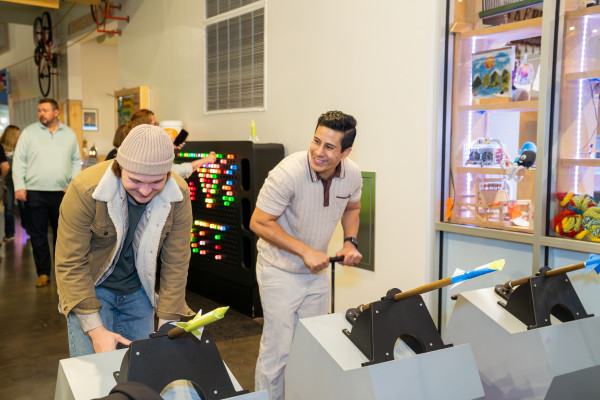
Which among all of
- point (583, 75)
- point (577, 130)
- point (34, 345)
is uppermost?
point (583, 75)

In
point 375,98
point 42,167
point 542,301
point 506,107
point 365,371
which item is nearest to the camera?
point 365,371

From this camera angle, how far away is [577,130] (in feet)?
10.4

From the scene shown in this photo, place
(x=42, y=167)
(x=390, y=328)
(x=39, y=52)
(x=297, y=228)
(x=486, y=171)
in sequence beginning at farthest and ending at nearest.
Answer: (x=39, y=52)
(x=42, y=167)
(x=486, y=171)
(x=297, y=228)
(x=390, y=328)

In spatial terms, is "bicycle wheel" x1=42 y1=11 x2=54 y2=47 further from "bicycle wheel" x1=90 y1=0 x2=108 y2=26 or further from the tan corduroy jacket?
the tan corduroy jacket

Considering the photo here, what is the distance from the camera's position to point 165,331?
1622 mm

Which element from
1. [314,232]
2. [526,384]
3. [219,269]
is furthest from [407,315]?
[219,269]

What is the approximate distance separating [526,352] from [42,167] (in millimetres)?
4815

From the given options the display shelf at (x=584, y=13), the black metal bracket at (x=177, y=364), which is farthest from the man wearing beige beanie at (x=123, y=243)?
the display shelf at (x=584, y=13)

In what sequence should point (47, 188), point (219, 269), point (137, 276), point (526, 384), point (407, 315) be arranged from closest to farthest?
1. point (407, 315)
2. point (526, 384)
3. point (137, 276)
4. point (219, 269)
5. point (47, 188)

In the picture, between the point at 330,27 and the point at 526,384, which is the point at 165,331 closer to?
the point at 526,384

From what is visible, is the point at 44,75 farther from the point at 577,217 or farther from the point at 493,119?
the point at 577,217

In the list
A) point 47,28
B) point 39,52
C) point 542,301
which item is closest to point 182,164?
point 542,301

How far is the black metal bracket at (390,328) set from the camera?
1.89 metres

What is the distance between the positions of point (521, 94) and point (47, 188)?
432cm
